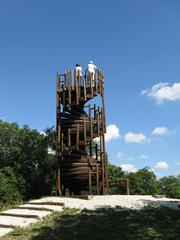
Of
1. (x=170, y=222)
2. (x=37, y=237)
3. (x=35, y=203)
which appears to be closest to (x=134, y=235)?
(x=170, y=222)

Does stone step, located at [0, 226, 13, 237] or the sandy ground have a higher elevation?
the sandy ground

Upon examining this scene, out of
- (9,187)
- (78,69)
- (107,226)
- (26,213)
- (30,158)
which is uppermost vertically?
(78,69)

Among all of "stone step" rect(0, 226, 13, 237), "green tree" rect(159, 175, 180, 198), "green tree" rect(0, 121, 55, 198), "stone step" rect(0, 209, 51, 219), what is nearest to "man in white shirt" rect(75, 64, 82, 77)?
"green tree" rect(0, 121, 55, 198)

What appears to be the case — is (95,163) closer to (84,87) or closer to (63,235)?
(84,87)

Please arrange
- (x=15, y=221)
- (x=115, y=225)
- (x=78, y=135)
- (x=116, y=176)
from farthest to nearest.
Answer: (x=116, y=176) < (x=78, y=135) < (x=15, y=221) < (x=115, y=225)

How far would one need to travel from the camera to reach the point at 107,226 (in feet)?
39.1

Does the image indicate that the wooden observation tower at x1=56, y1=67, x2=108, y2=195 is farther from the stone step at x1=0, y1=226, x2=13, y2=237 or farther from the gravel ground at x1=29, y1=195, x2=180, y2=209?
the stone step at x1=0, y1=226, x2=13, y2=237

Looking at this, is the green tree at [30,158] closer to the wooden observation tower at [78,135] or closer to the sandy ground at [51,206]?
the wooden observation tower at [78,135]

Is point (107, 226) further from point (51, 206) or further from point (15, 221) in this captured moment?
point (51, 206)

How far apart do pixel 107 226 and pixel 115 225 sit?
0.29m

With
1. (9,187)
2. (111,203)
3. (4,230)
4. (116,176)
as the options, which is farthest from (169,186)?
(4,230)

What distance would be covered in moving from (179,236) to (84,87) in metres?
12.9

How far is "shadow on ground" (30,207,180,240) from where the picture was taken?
10.8 metres

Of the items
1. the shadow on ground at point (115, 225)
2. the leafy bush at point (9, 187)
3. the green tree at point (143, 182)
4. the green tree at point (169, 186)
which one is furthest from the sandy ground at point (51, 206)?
the green tree at point (169, 186)
